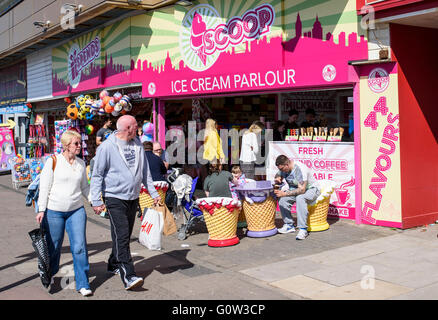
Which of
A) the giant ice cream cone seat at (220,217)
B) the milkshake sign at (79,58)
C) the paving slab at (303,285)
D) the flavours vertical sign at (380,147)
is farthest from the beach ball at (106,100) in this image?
the paving slab at (303,285)

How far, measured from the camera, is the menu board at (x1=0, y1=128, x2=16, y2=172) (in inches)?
808

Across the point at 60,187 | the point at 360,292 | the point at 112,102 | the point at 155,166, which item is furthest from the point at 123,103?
the point at 360,292

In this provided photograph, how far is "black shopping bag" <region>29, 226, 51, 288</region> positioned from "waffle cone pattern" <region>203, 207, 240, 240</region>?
2.69 meters

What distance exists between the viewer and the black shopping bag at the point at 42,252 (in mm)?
5739

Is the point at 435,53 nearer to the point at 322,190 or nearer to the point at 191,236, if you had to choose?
the point at 322,190

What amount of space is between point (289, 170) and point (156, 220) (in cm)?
279

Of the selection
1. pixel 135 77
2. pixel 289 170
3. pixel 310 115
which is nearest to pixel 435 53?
pixel 310 115

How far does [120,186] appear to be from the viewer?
5.73 m

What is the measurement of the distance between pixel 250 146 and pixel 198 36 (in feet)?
10.2

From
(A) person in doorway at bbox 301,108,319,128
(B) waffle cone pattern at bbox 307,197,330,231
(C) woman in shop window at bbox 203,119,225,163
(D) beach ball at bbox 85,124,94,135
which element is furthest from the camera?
(D) beach ball at bbox 85,124,94,135

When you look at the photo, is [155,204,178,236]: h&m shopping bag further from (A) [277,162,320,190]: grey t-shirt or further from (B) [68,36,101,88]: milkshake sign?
(B) [68,36,101,88]: milkshake sign

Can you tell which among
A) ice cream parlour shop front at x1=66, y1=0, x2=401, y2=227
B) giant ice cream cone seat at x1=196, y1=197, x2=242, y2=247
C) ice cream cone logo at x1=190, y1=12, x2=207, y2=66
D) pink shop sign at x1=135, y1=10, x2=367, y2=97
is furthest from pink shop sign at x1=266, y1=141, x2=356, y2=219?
ice cream cone logo at x1=190, y1=12, x2=207, y2=66

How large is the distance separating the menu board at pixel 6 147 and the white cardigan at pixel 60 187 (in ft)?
52.8

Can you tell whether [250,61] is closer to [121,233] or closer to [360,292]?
[121,233]
